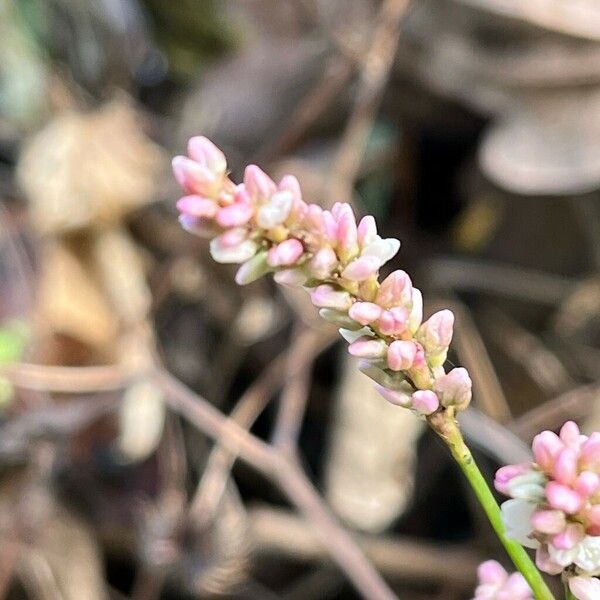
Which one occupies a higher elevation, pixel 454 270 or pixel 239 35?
pixel 239 35

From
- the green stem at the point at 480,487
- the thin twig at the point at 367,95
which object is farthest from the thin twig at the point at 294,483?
the green stem at the point at 480,487

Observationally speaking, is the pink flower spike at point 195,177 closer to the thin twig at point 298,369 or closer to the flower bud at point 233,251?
the flower bud at point 233,251

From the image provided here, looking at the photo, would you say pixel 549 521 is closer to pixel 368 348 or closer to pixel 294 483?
pixel 368 348

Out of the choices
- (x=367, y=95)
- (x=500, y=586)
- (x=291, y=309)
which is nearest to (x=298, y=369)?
(x=291, y=309)

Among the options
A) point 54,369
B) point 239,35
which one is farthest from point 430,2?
point 54,369

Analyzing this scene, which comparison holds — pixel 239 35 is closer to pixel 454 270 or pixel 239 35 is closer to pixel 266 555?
pixel 454 270

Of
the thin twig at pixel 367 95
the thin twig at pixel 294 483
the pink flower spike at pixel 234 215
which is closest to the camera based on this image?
the pink flower spike at pixel 234 215
